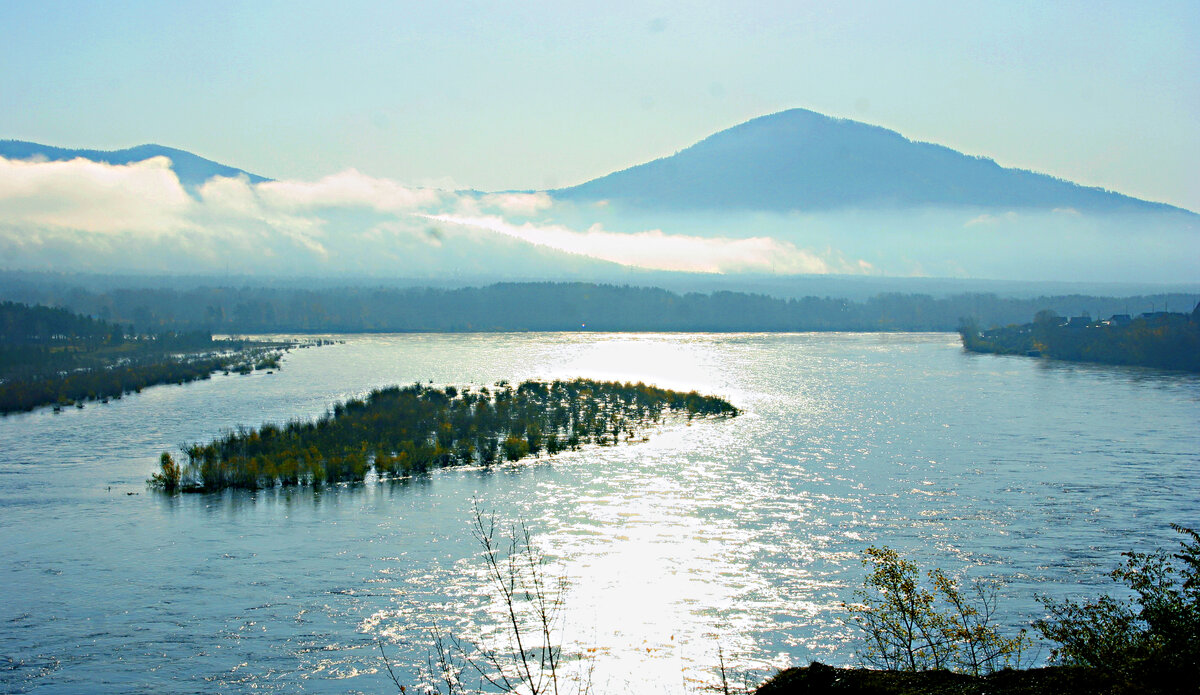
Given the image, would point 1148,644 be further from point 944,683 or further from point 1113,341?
point 1113,341

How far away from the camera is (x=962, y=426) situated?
177ft

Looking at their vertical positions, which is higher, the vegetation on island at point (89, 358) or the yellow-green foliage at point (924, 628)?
the vegetation on island at point (89, 358)

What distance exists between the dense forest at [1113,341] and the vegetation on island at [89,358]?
97.8 metres

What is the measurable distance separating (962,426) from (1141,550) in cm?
2826

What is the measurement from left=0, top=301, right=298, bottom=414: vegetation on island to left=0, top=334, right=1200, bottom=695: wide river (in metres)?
13.1

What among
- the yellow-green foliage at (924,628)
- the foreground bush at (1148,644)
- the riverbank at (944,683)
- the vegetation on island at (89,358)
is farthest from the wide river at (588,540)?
the vegetation on island at (89,358)

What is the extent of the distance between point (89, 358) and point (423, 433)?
7199cm

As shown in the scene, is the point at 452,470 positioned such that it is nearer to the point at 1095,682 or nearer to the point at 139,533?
the point at 139,533

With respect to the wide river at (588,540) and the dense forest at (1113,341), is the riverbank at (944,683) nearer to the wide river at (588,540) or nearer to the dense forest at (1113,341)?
the wide river at (588,540)

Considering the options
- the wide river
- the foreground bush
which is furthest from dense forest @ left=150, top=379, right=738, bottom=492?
the foreground bush

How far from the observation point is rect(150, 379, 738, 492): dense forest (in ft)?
122

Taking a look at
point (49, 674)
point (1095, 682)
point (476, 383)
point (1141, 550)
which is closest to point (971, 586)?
point (1141, 550)

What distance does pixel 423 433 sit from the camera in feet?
156

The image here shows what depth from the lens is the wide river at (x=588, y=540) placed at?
19641 millimetres
